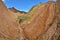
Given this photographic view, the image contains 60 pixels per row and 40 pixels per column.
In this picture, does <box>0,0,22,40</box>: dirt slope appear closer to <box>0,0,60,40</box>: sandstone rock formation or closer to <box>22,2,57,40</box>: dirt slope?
<box>0,0,60,40</box>: sandstone rock formation

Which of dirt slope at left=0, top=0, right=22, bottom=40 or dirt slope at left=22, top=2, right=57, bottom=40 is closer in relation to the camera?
dirt slope at left=0, top=0, right=22, bottom=40

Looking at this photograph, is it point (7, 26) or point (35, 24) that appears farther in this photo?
point (35, 24)

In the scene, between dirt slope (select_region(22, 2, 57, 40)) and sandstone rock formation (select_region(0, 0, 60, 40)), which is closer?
sandstone rock formation (select_region(0, 0, 60, 40))

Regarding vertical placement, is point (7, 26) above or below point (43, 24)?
above

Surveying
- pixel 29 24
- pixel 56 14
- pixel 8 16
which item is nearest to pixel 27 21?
pixel 29 24

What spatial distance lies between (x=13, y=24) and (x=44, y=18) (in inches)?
65.2

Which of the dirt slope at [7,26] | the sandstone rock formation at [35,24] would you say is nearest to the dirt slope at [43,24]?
the sandstone rock formation at [35,24]

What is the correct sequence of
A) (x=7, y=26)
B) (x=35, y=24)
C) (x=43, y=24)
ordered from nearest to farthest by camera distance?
(x=7, y=26), (x=43, y=24), (x=35, y=24)

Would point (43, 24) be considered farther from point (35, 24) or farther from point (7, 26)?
point (7, 26)

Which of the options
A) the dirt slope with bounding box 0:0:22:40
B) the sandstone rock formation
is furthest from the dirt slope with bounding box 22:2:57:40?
the dirt slope with bounding box 0:0:22:40

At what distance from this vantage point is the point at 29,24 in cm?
1358

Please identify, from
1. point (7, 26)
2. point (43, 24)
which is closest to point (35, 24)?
point (43, 24)

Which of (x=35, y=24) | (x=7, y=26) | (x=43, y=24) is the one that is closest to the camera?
(x=7, y=26)

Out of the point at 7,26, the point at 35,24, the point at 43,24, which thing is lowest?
the point at 43,24
